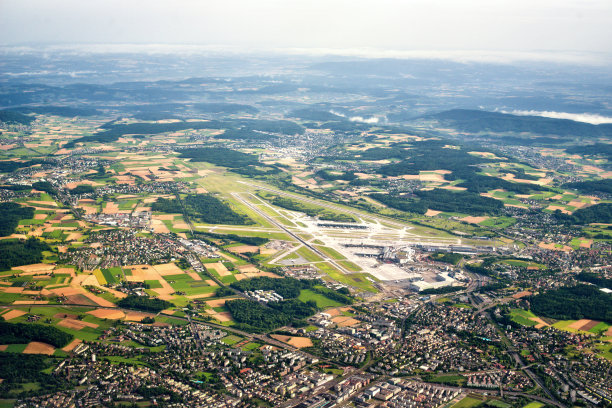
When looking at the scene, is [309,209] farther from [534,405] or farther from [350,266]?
[534,405]

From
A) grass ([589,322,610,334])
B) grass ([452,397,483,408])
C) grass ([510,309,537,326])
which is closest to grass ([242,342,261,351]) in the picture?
grass ([452,397,483,408])

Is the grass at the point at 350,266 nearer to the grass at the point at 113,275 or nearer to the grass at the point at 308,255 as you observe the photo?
the grass at the point at 308,255

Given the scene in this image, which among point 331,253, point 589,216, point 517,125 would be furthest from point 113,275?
point 517,125

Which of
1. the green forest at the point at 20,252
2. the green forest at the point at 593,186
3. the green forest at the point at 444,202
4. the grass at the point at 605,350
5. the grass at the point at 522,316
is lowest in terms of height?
the grass at the point at 522,316

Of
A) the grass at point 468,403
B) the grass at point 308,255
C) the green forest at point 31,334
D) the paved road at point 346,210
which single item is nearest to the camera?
the grass at point 468,403

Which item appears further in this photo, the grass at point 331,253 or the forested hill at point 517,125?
the forested hill at point 517,125

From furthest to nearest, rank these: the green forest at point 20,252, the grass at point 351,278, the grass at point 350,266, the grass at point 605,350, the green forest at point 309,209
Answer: the green forest at point 309,209
the grass at point 350,266
the grass at point 351,278
the green forest at point 20,252
the grass at point 605,350

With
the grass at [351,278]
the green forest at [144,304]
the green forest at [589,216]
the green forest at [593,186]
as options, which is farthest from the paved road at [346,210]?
the green forest at [144,304]
